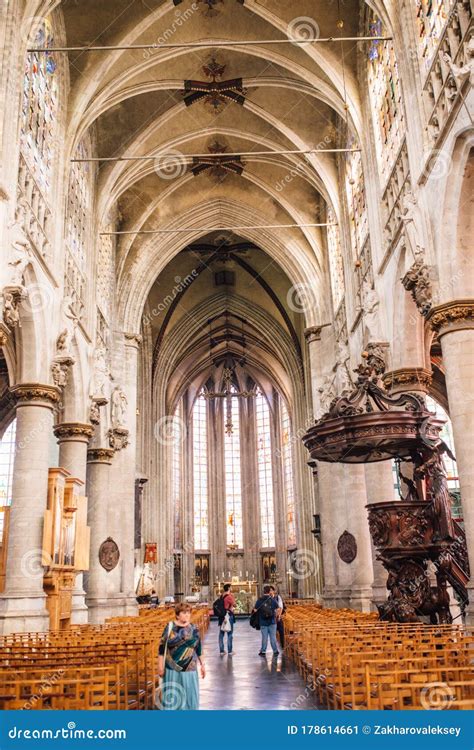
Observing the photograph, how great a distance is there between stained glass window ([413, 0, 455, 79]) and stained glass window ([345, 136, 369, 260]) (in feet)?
18.3

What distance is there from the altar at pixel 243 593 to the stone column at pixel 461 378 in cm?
3026

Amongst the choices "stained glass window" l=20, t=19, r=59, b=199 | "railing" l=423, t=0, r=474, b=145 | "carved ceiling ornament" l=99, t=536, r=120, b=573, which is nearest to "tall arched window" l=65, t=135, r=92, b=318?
"stained glass window" l=20, t=19, r=59, b=199

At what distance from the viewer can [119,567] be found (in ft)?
76.5

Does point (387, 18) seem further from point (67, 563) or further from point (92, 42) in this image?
point (67, 563)

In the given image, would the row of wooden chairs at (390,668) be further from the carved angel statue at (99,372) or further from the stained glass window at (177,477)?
the stained glass window at (177,477)

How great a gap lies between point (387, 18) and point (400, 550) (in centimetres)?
1149

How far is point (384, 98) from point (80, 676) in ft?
50.7

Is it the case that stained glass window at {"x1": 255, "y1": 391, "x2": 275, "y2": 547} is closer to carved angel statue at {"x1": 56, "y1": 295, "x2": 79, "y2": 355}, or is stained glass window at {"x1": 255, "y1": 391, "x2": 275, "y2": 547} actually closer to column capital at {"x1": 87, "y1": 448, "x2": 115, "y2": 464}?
column capital at {"x1": 87, "y1": 448, "x2": 115, "y2": 464}

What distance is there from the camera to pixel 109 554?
23.0 metres

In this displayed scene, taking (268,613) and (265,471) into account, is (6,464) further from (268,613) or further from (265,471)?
(268,613)

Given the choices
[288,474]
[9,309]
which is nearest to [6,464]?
[288,474]

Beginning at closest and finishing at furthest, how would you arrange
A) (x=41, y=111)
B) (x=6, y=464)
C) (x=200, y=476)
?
(x=41, y=111), (x=6, y=464), (x=200, y=476)

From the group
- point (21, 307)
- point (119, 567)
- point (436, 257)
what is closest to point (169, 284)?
point (119, 567)

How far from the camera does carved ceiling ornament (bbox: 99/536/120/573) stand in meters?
22.8
